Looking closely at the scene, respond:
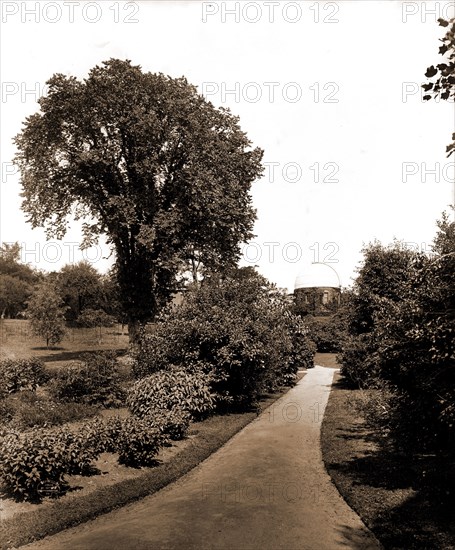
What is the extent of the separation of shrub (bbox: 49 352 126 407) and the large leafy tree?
8.54 meters

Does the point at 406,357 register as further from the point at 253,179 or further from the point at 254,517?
the point at 253,179

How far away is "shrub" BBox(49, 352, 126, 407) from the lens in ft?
52.3

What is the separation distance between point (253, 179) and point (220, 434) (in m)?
→ 19.8

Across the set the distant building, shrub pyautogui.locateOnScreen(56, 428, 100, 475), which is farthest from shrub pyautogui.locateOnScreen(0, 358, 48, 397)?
the distant building

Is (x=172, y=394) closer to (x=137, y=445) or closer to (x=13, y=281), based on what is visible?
(x=137, y=445)

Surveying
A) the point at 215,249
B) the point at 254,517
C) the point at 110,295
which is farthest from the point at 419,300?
Answer: the point at 110,295

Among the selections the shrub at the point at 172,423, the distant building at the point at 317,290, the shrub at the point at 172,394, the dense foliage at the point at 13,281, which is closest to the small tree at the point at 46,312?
the dense foliage at the point at 13,281

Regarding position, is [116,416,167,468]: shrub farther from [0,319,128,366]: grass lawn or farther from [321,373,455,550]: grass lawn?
[0,319,128,366]: grass lawn

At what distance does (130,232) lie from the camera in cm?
2769

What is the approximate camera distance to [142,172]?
23.9m

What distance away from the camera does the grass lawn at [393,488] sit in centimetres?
635

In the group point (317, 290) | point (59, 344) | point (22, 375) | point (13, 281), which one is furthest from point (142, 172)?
point (317, 290)

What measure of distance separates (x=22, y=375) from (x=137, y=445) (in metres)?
11.1

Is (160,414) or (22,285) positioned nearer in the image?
(160,414)
